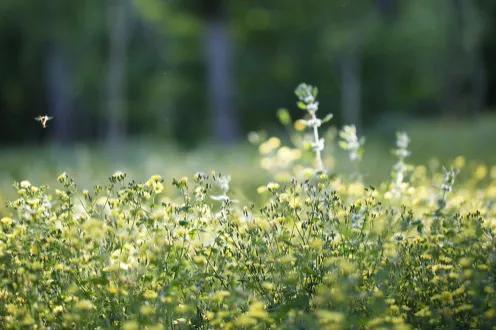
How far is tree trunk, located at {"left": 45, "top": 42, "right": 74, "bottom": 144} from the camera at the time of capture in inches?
1352

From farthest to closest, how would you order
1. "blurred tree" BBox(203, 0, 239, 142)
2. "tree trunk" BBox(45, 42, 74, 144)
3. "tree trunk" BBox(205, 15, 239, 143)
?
"tree trunk" BBox(45, 42, 74, 144)
"tree trunk" BBox(205, 15, 239, 143)
"blurred tree" BBox(203, 0, 239, 142)

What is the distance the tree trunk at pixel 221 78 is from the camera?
24.3 metres

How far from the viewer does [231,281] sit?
4105 millimetres

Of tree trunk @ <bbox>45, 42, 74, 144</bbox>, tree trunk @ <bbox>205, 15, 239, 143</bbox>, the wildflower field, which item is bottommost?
the wildflower field

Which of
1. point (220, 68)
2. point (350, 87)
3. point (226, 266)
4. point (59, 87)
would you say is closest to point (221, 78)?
point (220, 68)

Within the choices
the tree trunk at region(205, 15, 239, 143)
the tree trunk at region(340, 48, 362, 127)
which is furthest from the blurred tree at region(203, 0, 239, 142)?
the tree trunk at region(340, 48, 362, 127)

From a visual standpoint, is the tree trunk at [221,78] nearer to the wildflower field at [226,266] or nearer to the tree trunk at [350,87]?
the tree trunk at [350,87]

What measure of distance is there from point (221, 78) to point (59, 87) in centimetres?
1211

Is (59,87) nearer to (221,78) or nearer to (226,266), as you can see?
(221,78)

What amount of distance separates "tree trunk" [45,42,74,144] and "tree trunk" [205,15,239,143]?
35.6 feet

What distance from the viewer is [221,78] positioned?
24.6 meters

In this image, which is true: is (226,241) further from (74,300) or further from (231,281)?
(74,300)

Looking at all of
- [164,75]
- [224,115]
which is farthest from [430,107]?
[224,115]

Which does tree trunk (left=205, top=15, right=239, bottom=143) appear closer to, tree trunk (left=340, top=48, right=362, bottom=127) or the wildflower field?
tree trunk (left=340, top=48, right=362, bottom=127)
